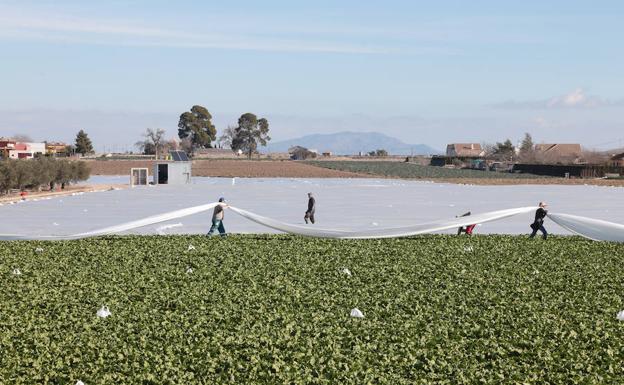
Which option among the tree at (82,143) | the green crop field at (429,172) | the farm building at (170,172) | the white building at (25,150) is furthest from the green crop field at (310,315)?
the tree at (82,143)

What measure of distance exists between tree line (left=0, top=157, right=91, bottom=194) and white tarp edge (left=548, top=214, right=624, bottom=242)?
114 feet

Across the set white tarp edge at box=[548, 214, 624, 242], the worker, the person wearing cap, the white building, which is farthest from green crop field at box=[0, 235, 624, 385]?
the white building

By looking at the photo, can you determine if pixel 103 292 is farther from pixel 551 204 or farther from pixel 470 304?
pixel 551 204

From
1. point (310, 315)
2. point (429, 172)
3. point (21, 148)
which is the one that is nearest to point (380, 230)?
point (310, 315)

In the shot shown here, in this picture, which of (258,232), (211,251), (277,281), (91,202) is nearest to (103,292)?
(277,281)

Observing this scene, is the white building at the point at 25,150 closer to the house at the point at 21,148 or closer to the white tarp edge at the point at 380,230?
the house at the point at 21,148

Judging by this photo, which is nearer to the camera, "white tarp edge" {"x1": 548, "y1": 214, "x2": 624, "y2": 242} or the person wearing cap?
"white tarp edge" {"x1": 548, "y1": 214, "x2": 624, "y2": 242}

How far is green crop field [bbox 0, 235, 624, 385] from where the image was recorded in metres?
10.2

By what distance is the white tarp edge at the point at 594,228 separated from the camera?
23781 millimetres

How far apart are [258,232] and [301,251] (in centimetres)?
566

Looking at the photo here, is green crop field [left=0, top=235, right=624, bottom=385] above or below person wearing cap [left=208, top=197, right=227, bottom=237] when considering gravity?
below

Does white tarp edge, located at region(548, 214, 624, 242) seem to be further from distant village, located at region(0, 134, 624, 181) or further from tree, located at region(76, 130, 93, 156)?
tree, located at region(76, 130, 93, 156)

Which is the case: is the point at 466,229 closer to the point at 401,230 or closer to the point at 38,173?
the point at 401,230

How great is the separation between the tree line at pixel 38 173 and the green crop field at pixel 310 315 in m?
29.8
